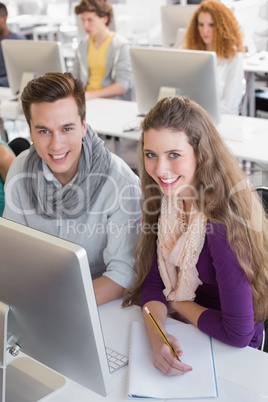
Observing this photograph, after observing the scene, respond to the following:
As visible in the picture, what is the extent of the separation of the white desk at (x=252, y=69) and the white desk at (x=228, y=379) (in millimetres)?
2752

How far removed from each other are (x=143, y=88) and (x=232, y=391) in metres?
1.89

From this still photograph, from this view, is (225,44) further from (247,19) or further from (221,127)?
(247,19)

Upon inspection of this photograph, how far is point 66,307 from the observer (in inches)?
33.1

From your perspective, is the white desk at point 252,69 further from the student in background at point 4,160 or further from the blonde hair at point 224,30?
the student in background at point 4,160

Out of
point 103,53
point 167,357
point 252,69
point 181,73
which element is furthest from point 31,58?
point 167,357

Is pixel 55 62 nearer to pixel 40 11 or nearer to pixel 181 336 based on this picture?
pixel 181 336

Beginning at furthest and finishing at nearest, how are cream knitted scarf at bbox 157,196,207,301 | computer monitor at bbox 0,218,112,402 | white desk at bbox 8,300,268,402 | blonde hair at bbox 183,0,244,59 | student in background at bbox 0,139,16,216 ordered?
blonde hair at bbox 183,0,244,59
student in background at bbox 0,139,16,216
cream knitted scarf at bbox 157,196,207,301
white desk at bbox 8,300,268,402
computer monitor at bbox 0,218,112,402

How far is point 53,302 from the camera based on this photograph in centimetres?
86

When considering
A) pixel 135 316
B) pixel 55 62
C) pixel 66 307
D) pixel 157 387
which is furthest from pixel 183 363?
pixel 55 62

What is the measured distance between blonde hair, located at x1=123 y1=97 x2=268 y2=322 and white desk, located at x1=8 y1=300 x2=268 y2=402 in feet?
0.54

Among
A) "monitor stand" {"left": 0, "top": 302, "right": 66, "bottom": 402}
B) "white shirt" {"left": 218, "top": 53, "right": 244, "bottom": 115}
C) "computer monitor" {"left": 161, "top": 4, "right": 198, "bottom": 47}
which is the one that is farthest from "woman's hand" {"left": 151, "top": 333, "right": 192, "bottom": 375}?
"computer monitor" {"left": 161, "top": 4, "right": 198, "bottom": 47}

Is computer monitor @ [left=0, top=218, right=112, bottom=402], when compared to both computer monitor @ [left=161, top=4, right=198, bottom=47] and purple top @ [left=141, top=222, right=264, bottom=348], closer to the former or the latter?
purple top @ [left=141, top=222, right=264, bottom=348]

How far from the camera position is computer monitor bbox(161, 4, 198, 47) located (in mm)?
3823

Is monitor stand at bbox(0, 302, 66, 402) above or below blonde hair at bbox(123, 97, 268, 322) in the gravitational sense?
below
